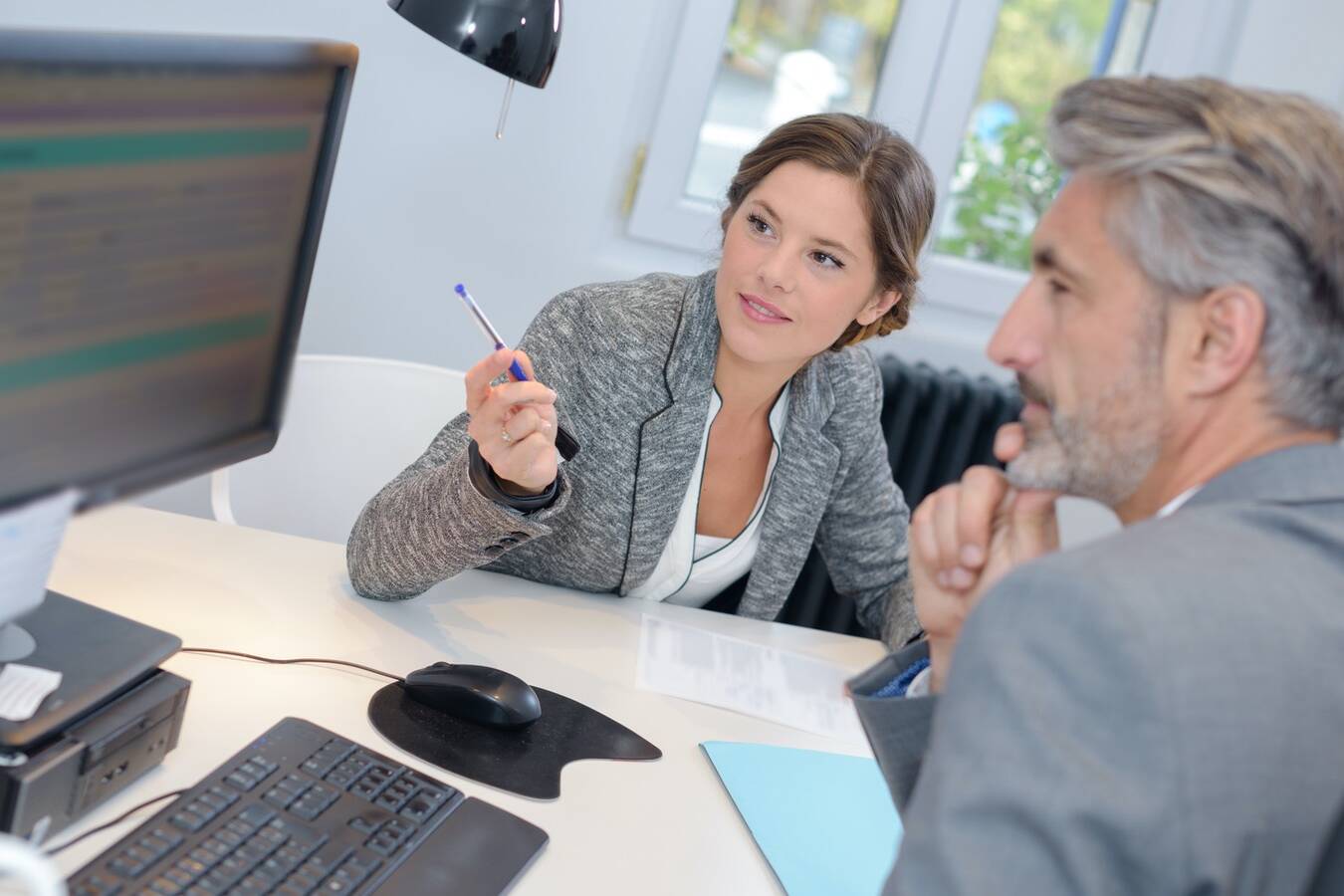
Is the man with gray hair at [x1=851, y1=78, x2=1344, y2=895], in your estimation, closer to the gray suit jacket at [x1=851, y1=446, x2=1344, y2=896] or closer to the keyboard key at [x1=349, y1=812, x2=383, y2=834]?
the gray suit jacket at [x1=851, y1=446, x2=1344, y2=896]

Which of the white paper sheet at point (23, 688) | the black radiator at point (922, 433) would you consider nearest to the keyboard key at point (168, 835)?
the white paper sheet at point (23, 688)

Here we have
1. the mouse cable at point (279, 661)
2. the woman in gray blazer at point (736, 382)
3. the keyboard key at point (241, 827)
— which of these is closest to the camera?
the keyboard key at point (241, 827)

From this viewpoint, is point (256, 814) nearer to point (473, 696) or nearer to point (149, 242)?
point (473, 696)

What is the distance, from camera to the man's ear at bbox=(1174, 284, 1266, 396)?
31.3 inches

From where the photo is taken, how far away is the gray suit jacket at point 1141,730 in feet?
2.01

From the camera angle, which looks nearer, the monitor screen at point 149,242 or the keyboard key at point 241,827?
the monitor screen at point 149,242

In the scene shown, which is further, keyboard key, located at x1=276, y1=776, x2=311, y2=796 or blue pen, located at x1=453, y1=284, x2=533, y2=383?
blue pen, located at x1=453, y1=284, x2=533, y2=383

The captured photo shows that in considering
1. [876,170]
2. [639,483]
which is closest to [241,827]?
[639,483]

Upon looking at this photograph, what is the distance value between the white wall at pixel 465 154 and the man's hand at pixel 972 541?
48.3 inches

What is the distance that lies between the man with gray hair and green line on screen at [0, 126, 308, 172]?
54 cm

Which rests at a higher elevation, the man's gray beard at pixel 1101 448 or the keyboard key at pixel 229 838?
the man's gray beard at pixel 1101 448

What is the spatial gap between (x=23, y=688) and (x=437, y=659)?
445 mm

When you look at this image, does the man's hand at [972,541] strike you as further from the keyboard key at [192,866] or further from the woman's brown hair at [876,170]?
the woman's brown hair at [876,170]

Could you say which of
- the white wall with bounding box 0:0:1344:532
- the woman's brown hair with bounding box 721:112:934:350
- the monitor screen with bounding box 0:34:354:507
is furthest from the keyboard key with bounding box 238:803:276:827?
the white wall with bounding box 0:0:1344:532
